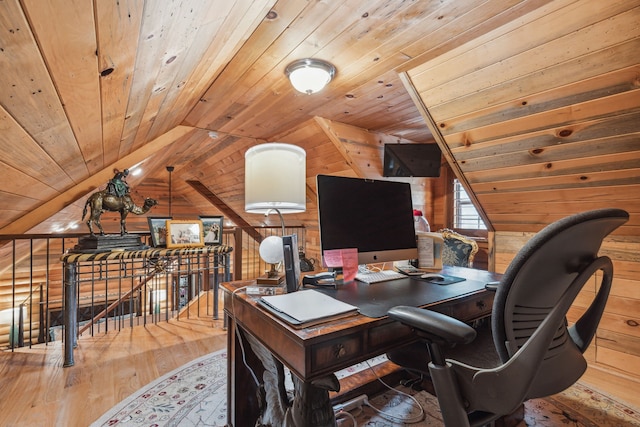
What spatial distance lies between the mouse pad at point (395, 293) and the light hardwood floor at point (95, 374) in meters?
1.62

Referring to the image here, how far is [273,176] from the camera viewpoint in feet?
4.38

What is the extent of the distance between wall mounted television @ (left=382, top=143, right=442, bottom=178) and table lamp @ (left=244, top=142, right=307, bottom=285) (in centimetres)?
187

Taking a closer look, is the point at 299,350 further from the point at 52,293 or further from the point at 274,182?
the point at 52,293

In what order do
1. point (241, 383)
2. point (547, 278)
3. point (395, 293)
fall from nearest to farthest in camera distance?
1. point (547, 278)
2. point (395, 293)
3. point (241, 383)

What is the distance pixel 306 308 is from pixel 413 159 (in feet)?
8.02

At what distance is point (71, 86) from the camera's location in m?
1.01

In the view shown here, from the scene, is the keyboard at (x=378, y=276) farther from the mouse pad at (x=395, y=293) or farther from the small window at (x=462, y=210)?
the small window at (x=462, y=210)

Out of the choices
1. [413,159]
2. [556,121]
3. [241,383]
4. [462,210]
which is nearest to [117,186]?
[241,383]

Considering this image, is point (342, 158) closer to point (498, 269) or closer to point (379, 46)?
point (379, 46)

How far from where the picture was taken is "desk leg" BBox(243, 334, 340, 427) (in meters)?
1.02

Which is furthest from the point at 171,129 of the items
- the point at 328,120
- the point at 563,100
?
the point at 563,100

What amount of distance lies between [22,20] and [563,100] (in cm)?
229

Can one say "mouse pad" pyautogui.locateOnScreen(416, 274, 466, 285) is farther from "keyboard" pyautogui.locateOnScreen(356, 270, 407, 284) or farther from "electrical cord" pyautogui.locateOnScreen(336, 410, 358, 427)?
"electrical cord" pyautogui.locateOnScreen(336, 410, 358, 427)

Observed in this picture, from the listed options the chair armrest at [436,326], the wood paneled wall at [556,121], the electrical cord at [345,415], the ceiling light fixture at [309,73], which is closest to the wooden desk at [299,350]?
the chair armrest at [436,326]
